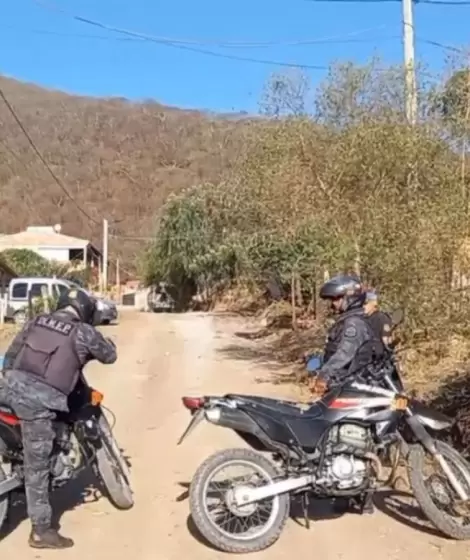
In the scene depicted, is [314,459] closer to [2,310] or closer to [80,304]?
[80,304]

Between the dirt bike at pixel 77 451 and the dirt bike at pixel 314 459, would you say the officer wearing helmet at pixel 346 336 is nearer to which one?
the dirt bike at pixel 314 459

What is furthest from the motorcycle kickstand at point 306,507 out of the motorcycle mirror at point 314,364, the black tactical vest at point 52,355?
the black tactical vest at point 52,355

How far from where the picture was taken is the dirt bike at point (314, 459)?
594 centimetres

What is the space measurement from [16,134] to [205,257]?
125 ft

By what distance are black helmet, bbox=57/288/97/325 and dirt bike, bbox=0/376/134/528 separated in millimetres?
571

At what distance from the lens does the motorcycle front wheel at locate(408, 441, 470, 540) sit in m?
6.11

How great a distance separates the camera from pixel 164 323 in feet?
98.0

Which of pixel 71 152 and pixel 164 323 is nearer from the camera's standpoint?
pixel 164 323

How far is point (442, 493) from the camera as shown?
20.1 feet

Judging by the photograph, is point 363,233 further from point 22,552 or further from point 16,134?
point 16,134

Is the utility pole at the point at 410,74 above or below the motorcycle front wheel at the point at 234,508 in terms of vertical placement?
above

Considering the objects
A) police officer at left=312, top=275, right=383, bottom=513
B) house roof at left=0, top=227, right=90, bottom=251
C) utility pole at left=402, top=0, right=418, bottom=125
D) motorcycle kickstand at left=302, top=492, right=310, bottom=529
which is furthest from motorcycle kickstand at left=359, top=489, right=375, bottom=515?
house roof at left=0, top=227, right=90, bottom=251

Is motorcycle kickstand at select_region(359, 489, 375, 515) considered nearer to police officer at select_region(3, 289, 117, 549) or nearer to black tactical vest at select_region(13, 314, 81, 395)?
police officer at select_region(3, 289, 117, 549)

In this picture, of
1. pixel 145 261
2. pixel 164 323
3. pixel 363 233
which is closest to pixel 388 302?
pixel 363 233
